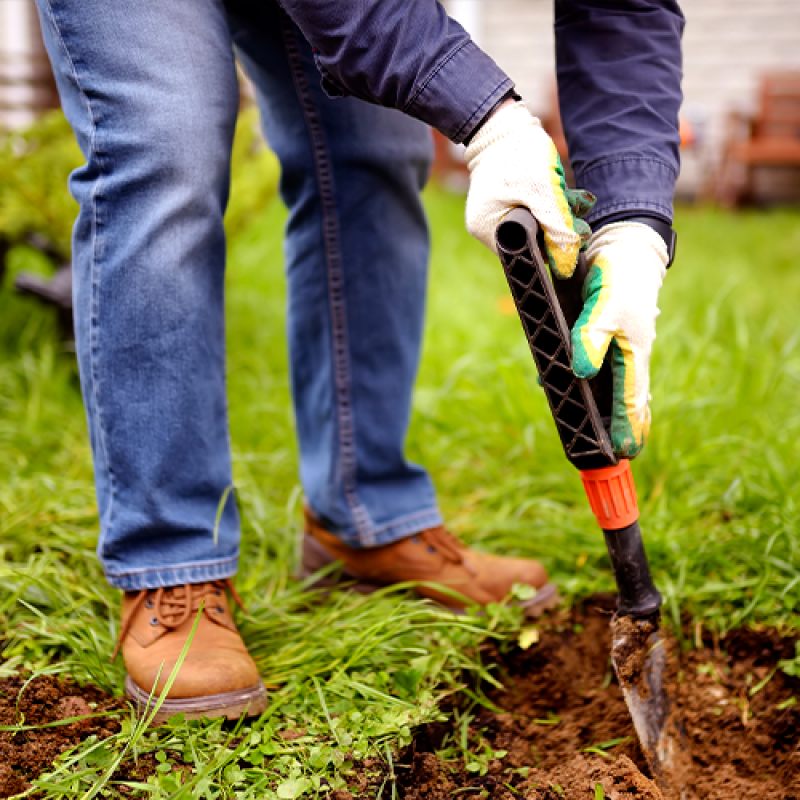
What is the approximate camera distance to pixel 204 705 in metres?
1.21

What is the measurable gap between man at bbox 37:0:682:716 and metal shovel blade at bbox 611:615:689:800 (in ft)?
0.93

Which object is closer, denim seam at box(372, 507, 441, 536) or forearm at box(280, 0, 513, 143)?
forearm at box(280, 0, 513, 143)

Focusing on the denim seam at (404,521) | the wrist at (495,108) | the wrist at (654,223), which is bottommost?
the denim seam at (404,521)

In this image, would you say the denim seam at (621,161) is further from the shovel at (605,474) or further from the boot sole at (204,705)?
the boot sole at (204,705)

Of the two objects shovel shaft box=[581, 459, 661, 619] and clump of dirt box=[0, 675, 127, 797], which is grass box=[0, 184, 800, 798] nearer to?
clump of dirt box=[0, 675, 127, 797]

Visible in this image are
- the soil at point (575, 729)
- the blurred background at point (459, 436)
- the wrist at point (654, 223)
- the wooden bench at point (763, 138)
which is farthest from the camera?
the wooden bench at point (763, 138)

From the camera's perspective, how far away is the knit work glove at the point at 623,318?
1.12 m

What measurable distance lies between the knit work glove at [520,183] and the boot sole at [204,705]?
795mm

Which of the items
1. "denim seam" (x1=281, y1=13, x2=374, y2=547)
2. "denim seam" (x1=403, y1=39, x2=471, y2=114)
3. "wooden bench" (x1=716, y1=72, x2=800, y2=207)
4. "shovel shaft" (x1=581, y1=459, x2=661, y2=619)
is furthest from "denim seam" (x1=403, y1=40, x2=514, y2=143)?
"wooden bench" (x1=716, y1=72, x2=800, y2=207)

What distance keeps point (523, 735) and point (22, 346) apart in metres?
2.09

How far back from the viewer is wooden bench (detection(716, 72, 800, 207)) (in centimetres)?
646

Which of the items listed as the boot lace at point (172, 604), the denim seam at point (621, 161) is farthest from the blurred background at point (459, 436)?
the denim seam at point (621, 161)

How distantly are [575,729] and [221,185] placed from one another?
112 centimetres

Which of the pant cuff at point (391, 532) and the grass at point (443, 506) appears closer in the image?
the grass at point (443, 506)
